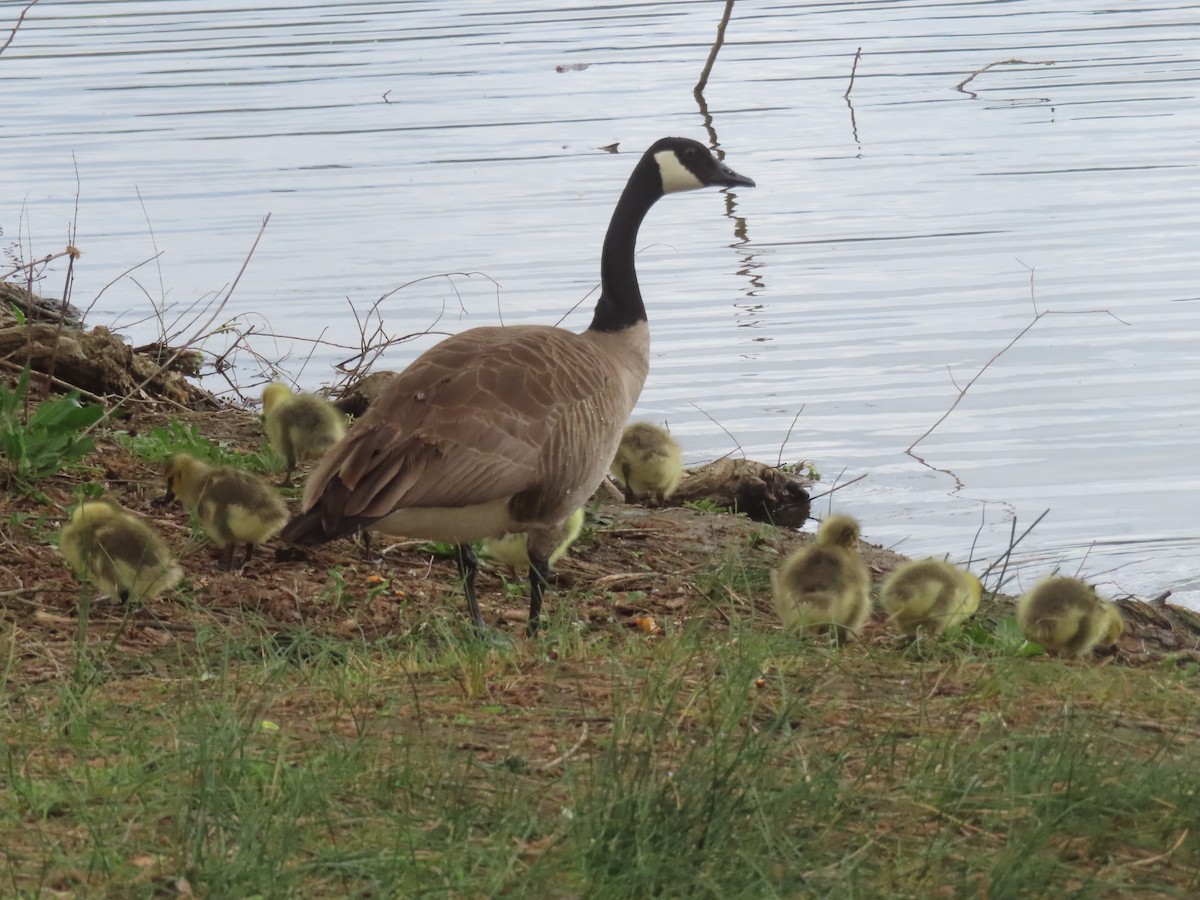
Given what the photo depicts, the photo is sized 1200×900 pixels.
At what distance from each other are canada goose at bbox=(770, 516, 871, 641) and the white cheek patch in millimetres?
2471

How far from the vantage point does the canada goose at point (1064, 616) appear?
20.2ft

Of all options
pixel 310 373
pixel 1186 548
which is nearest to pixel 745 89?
pixel 310 373

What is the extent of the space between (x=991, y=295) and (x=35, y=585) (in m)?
8.79

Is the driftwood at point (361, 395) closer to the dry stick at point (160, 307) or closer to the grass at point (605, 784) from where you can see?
the dry stick at point (160, 307)

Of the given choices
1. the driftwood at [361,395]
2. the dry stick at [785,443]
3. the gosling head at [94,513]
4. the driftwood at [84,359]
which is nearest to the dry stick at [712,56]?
the dry stick at [785,443]

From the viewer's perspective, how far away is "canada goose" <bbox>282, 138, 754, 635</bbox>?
5844 mm

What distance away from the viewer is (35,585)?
6336 millimetres

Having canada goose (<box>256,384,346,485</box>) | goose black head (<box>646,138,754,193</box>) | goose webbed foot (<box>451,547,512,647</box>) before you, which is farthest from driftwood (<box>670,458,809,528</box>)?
goose webbed foot (<box>451,547,512,647</box>)

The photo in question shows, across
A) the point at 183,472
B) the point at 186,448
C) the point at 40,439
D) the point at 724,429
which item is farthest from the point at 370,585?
the point at 724,429

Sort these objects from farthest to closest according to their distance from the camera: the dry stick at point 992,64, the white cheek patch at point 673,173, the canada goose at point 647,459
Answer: the dry stick at point 992,64, the canada goose at point 647,459, the white cheek patch at point 673,173

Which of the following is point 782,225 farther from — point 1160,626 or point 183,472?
point 183,472

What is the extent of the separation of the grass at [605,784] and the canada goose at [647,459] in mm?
3530

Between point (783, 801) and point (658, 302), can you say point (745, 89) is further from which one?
point (783, 801)

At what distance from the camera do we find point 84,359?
9086 mm
